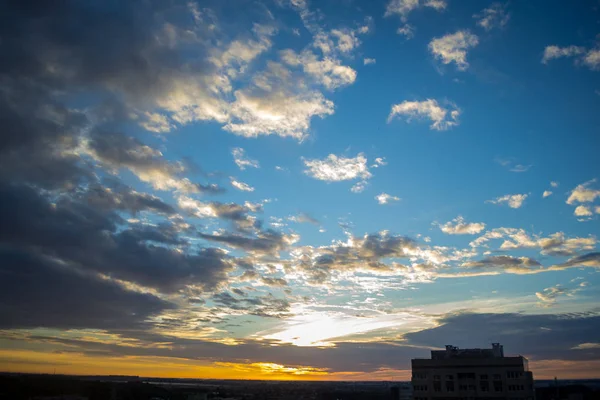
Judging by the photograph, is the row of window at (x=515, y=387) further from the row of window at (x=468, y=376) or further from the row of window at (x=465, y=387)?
the row of window at (x=468, y=376)

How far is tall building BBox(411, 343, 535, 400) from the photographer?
8150 cm

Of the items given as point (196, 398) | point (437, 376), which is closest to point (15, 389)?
point (196, 398)

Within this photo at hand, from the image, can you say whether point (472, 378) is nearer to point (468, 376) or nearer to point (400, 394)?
point (468, 376)

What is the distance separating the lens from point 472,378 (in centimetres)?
8425

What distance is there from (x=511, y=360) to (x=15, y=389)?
12360 cm

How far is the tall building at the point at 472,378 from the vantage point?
267ft

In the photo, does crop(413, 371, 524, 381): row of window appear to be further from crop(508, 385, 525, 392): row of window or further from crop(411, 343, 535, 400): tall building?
crop(508, 385, 525, 392): row of window

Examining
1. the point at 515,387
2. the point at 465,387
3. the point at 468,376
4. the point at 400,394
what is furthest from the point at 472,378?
the point at 400,394

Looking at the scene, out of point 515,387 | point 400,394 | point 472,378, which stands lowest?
point 400,394

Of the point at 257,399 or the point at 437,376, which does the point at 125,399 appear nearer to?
the point at 257,399

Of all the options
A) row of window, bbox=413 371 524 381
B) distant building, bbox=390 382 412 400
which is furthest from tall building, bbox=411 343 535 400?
distant building, bbox=390 382 412 400

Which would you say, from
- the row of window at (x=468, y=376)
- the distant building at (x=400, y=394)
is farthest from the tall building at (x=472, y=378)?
the distant building at (x=400, y=394)

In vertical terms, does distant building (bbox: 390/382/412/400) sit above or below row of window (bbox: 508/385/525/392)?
below

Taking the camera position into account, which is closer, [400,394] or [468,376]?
[468,376]
